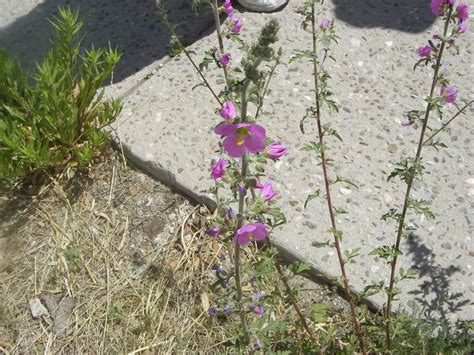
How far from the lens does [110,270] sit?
2689mm

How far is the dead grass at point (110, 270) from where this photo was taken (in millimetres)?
2480

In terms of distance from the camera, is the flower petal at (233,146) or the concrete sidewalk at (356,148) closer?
the flower petal at (233,146)

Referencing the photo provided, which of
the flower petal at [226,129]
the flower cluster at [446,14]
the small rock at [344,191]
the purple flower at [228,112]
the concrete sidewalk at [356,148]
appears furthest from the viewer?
the small rock at [344,191]

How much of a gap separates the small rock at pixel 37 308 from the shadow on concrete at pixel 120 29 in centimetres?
143

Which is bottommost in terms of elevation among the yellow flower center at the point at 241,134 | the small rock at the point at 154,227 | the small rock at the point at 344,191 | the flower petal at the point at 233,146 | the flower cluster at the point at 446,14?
the small rock at the point at 344,191

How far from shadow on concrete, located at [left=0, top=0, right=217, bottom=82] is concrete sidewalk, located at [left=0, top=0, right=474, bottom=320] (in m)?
0.02

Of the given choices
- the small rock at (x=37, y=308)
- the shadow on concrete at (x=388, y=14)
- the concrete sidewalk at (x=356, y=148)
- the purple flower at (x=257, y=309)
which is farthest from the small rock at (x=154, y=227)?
the shadow on concrete at (x=388, y=14)

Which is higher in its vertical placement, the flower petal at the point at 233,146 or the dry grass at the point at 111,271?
the flower petal at the point at 233,146

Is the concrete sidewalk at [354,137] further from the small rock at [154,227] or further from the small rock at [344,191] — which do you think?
the small rock at [154,227]

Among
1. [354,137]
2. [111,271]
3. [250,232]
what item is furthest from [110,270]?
[354,137]

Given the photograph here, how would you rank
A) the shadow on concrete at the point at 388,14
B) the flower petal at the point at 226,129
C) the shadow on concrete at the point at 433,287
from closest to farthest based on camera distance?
the flower petal at the point at 226,129 → the shadow on concrete at the point at 433,287 → the shadow on concrete at the point at 388,14

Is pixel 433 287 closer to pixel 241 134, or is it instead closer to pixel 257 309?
pixel 257 309

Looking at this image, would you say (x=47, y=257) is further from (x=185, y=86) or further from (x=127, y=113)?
(x=185, y=86)

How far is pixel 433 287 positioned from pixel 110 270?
4.67 feet
